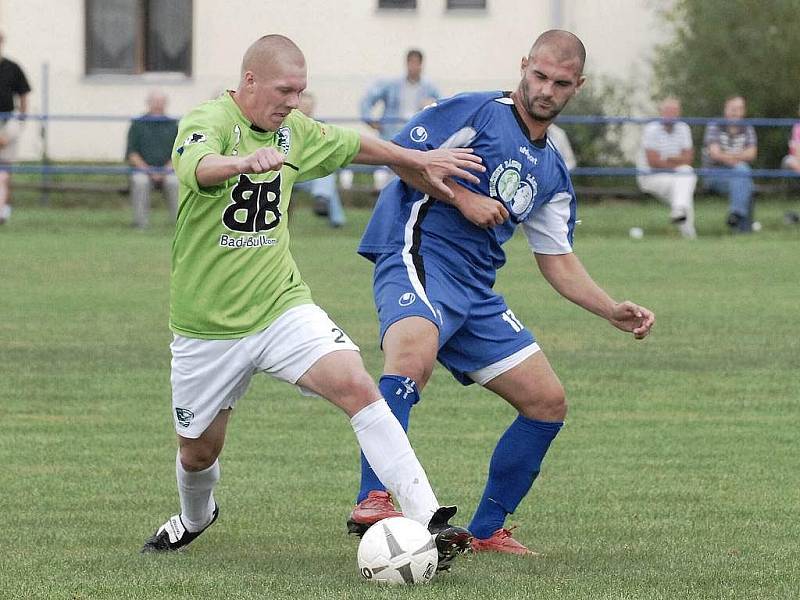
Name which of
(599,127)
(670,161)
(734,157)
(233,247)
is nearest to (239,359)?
(233,247)

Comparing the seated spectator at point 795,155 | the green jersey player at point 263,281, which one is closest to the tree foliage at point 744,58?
the seated spectator at point 795,155

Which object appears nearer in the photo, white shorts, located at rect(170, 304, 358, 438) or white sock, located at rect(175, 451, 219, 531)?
white shorts, located at rect(170, 304, 358, 438)

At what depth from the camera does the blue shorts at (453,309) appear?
6000mm

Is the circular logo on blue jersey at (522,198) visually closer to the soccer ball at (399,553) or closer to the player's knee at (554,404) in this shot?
the player's knee at (554,404)

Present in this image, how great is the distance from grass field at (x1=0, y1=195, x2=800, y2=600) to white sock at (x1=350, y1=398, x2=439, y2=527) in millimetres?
271

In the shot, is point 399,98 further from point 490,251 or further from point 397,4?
point 490,251

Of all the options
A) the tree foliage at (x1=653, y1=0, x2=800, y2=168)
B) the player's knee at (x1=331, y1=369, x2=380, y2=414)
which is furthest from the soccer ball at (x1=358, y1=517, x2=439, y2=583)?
the tree foliage at (x1=653, y1=0, x2=800, y2=168)

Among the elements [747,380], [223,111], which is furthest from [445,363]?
[747,380]

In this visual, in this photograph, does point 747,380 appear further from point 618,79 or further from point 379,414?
point 618,79

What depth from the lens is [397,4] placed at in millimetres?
28234

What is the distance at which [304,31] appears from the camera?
92.1ft

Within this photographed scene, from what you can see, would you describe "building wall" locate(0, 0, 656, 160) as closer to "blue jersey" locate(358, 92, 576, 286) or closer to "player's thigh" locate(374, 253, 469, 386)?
"blue jersey" locate(358, 92, 576, 286)

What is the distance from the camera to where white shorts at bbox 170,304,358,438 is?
5520mm

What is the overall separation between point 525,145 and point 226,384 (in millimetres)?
1507
